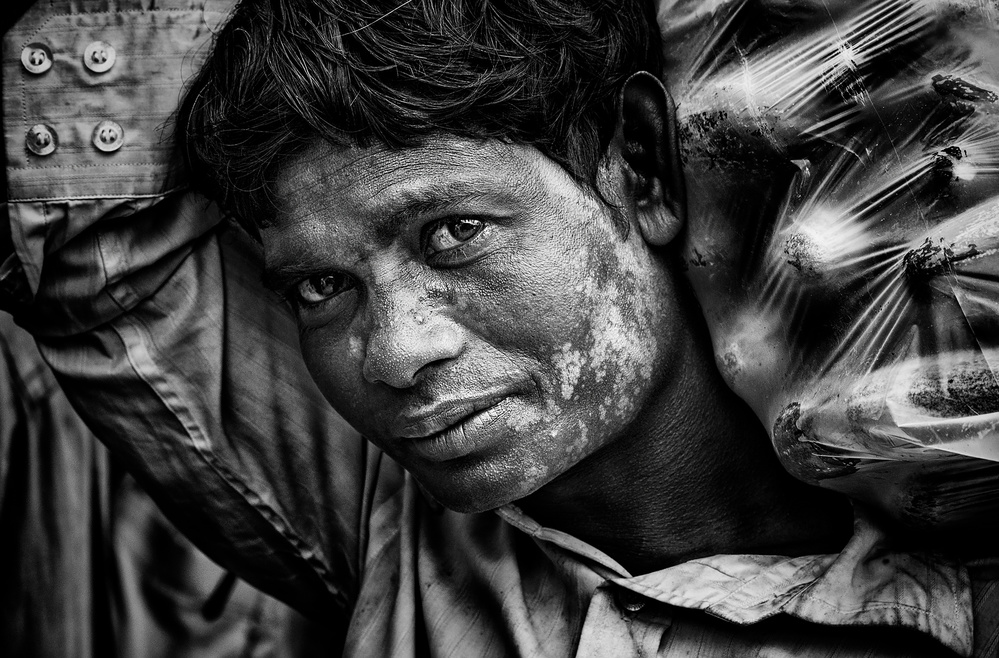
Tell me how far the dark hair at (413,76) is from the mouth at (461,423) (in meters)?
0.37

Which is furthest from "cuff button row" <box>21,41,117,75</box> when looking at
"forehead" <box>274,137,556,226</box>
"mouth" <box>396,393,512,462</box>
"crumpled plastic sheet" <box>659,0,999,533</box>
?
"crumpled plastic sheet" <box>659,0,999,533</box>

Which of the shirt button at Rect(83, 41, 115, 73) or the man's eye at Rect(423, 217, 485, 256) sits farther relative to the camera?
the shirt button at Rect(83, 41, 115, 73)

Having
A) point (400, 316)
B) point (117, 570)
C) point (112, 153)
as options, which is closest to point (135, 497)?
point (117, 570)

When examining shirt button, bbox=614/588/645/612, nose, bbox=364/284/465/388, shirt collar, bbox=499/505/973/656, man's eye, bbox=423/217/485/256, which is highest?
man's eye, bbox=423/217/485/256

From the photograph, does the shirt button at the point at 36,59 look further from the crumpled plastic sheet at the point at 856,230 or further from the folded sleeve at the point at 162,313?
the crumpled plastic sheet at the point at 856,230

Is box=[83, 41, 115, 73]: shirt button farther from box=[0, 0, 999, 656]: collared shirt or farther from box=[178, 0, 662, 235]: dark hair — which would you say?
box=[178, 0, 662, 235]: dark hair

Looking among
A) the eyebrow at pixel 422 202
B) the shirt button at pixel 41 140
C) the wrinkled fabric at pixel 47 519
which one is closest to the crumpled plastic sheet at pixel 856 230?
the eyebrow at pixel 422 202

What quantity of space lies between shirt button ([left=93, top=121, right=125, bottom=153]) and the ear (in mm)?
883

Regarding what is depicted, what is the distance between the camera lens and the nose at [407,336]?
1488 mm

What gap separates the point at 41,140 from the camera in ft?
6.05

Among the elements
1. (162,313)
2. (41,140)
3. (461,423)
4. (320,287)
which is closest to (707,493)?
(461,423)

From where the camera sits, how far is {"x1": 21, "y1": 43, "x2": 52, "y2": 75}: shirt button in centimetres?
185

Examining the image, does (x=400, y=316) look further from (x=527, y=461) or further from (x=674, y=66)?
(x=674, y=66)

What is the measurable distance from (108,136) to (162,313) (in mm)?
330
